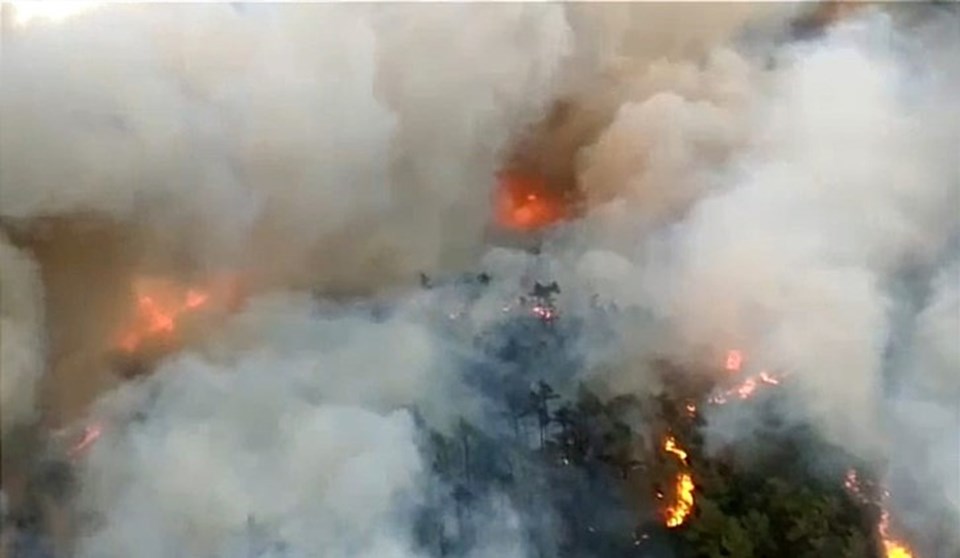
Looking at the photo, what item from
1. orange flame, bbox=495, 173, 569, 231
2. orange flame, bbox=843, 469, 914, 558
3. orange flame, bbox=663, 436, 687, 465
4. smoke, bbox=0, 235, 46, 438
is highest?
orange flame, bbox=495, 173, 569, 231

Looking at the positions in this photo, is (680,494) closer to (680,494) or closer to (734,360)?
(680,494)

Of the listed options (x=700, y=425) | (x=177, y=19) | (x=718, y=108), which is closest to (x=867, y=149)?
(x=718, y=108)

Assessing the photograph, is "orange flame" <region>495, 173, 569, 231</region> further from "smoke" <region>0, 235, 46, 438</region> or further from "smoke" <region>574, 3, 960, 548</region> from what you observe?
"smoke" <region>0, 235, 46, 438</region>

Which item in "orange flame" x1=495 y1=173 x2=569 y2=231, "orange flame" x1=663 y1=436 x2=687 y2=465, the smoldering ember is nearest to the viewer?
the smoldering ember

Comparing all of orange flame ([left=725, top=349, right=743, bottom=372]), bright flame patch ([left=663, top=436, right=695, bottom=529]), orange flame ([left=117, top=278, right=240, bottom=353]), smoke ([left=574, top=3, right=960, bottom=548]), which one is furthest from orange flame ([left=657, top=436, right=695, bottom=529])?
Answer: orange flame ([left=117, top=278, right=240, bottom=353])

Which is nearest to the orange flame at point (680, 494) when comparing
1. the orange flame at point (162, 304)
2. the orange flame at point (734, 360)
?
the orange flame at point (734, 360)

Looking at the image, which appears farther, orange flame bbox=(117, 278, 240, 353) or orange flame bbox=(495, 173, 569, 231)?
orange flame bbox=(495, 173, 569, 231)

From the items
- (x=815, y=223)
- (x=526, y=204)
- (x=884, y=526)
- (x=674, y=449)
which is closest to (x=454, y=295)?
(x=526, y=204)

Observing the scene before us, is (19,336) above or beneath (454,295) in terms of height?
beneath

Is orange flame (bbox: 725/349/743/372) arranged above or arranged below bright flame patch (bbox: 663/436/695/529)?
above
